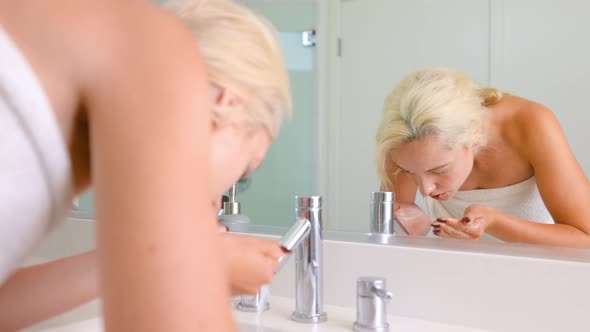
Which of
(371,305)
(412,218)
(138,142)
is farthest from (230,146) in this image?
(412,218)

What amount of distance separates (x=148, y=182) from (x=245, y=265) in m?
0.27

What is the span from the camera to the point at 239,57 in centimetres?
36

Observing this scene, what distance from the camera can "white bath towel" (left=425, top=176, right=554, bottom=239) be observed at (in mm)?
885

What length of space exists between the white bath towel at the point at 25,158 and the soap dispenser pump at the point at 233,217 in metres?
0.68

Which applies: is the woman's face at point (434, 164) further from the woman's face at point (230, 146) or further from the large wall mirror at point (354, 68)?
the woman's face at point (230, 146)

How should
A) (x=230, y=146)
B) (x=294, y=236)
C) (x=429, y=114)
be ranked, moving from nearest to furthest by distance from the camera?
(x=230, y=146) → (x=294, y=236) → (x=429, y=114)

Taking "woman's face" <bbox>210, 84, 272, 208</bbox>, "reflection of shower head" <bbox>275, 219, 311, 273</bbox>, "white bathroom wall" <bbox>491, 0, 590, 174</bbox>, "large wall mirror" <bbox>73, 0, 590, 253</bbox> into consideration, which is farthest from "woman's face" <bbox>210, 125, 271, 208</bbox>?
"white bathroom wall" <bbox>491, 0, 590, 174</bbox>

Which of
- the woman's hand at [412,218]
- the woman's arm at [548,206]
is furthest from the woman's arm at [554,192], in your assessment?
the woman's hand at [412,218]

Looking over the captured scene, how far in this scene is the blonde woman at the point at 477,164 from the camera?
0.87 meters

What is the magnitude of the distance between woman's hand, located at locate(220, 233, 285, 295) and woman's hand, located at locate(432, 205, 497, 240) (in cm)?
42

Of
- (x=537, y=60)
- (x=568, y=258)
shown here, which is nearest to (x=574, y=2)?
(x=537, y=60)

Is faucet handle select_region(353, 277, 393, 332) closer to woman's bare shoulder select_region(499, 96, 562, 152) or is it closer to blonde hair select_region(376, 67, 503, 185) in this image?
blonde hair select_region(376, 67, 503, 185)

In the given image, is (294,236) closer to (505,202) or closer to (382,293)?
(382,293)

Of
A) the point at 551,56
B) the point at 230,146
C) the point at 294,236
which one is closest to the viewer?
the point at 230,146
